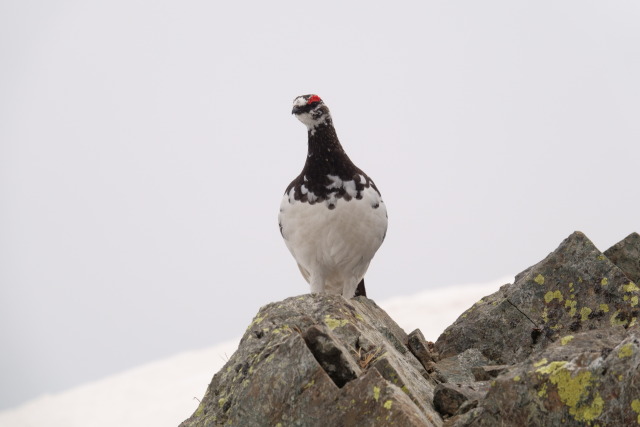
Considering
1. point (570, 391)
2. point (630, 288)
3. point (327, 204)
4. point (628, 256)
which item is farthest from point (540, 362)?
point (327, 204)

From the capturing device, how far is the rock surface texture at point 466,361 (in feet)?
18.1

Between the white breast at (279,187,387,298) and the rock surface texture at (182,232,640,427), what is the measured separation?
2.05 m

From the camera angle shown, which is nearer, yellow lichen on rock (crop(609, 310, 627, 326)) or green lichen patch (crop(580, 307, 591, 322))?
yellow lichen on rock (crop(609, 310, 627, 326))

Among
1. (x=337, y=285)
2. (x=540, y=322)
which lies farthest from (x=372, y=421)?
(x=337, y=285)

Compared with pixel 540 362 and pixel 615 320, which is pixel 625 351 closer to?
pixel 540 362

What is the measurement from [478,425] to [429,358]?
2962mm

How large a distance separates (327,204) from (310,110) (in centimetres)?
130

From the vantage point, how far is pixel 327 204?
11609 millimetres

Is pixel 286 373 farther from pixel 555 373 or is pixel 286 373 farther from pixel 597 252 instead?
pixel 597 252

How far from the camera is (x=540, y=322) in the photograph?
8.77 metres

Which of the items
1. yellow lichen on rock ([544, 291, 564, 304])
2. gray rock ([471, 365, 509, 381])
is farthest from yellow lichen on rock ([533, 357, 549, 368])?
yellow lichen on rock ([544, 291, 564, 304])

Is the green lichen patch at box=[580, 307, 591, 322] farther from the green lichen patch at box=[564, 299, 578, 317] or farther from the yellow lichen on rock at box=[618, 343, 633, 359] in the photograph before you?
the yellow lichen on rock at box=[618, 343, 633, 359]

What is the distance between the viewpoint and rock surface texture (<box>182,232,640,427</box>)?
5.52 m

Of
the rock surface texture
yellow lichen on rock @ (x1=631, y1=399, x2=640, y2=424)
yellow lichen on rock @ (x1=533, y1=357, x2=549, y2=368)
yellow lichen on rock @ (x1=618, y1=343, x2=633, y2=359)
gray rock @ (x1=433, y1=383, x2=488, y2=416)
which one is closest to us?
yellow lichen on rock @ (x1=631, y1=399, x2=640, y2=424)
